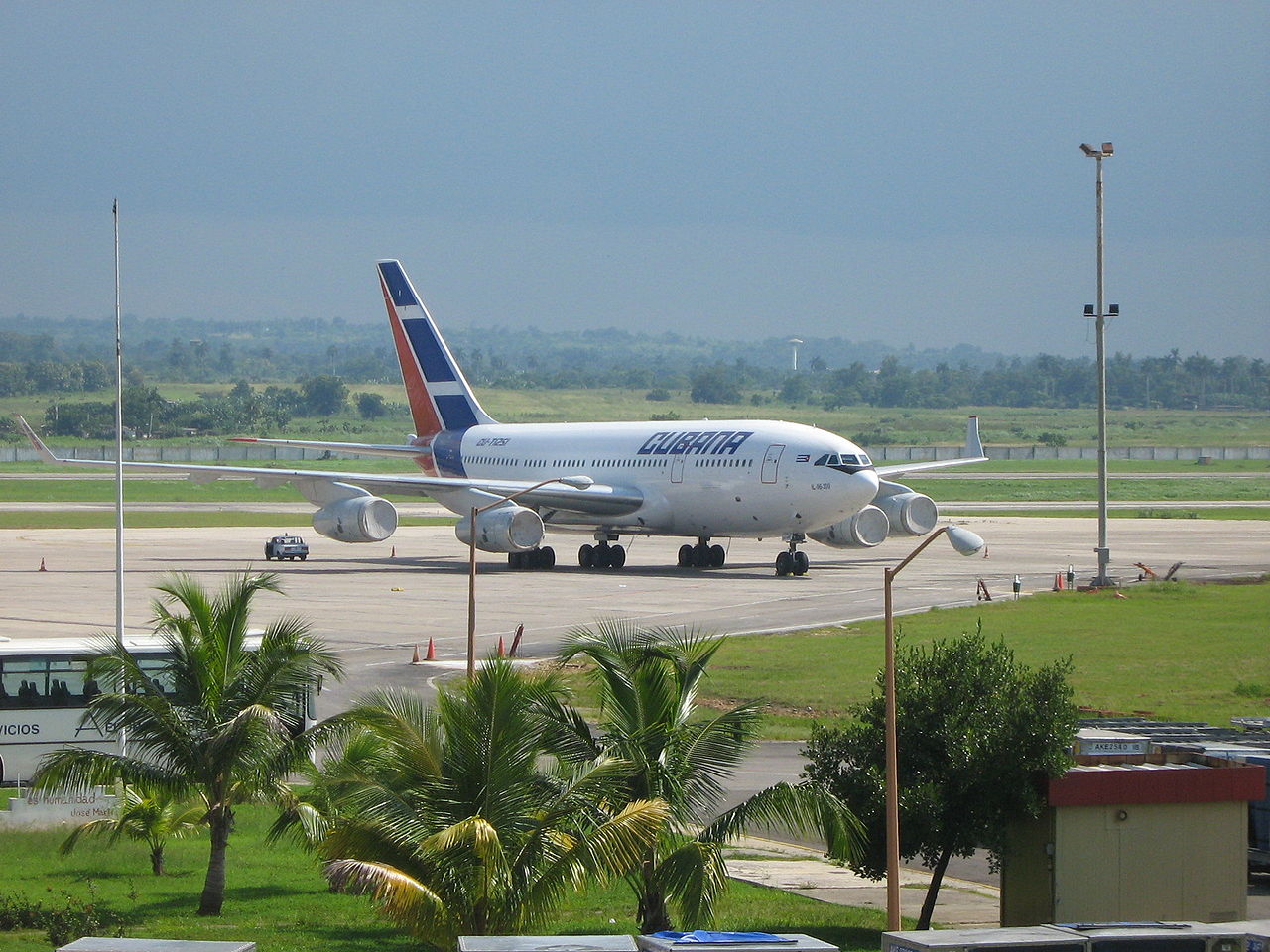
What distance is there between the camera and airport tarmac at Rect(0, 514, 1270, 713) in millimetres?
42000

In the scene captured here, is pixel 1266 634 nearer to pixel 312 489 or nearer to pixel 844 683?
pixel 844 683

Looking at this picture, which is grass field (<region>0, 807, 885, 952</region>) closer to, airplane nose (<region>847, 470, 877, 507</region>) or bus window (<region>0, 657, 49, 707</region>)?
bus window (<region>0, 657, 49, 707</region>)

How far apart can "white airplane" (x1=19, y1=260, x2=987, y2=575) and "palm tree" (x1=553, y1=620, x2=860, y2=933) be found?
1345 inches

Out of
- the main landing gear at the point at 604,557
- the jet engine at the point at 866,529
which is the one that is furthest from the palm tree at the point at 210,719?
the jet engine at the point at 866,529

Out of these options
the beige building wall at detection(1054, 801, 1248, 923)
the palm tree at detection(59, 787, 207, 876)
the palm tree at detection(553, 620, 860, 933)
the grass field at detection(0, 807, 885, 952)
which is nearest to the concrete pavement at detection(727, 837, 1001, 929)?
Result: the grass field at detection(0, 807, 885, 952)

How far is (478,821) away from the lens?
51.0 ft

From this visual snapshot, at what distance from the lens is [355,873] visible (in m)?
15.1

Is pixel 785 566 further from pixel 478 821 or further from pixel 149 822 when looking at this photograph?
pixel 478 821

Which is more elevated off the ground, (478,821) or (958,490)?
(478,821)

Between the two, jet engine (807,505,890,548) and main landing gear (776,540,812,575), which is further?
jet engine (807,505,890,548)

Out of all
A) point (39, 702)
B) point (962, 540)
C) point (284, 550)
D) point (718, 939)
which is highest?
point (962, 540)

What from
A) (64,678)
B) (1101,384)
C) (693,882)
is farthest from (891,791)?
(1101,384)

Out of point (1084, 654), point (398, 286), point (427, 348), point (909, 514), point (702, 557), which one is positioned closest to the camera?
point (1084, 654)

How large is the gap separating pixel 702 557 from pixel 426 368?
1737 cm
